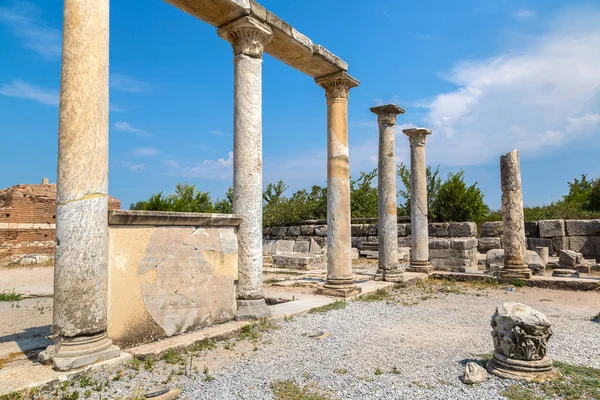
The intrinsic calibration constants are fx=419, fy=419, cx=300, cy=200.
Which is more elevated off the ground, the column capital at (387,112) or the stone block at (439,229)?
the column capital at (387,112)

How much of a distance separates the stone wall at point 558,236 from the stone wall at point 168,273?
1434 cm

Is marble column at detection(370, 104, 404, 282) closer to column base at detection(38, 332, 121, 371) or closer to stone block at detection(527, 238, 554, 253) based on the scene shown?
column base at detection(38, 332, 121, 371)

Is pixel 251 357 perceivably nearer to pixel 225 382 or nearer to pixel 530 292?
pixel 225 382

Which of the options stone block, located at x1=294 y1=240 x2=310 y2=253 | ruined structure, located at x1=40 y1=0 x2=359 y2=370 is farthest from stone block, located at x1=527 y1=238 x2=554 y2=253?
ruined structure, located at x1=40 y1=0 x2=359 y2=370

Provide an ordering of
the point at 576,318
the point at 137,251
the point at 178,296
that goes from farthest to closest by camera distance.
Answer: the point at 576,318, the point at 178,296, the point at 137,251

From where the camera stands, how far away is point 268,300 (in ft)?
27.9

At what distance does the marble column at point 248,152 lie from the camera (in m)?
6.23

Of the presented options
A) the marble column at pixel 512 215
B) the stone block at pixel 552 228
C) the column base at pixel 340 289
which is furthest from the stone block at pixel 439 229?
the column base at pixel 340 289

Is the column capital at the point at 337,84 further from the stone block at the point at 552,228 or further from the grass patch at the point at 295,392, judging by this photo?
the stone block at the point at 552,228

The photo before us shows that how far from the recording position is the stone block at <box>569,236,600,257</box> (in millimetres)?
15211

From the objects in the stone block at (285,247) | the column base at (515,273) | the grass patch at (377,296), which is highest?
the stone block at (285,247)

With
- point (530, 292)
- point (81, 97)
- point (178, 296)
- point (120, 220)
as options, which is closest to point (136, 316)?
point (178, 296)

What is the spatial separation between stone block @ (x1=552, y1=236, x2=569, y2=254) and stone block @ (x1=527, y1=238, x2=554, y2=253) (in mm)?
101

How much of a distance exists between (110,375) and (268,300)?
476 cm
